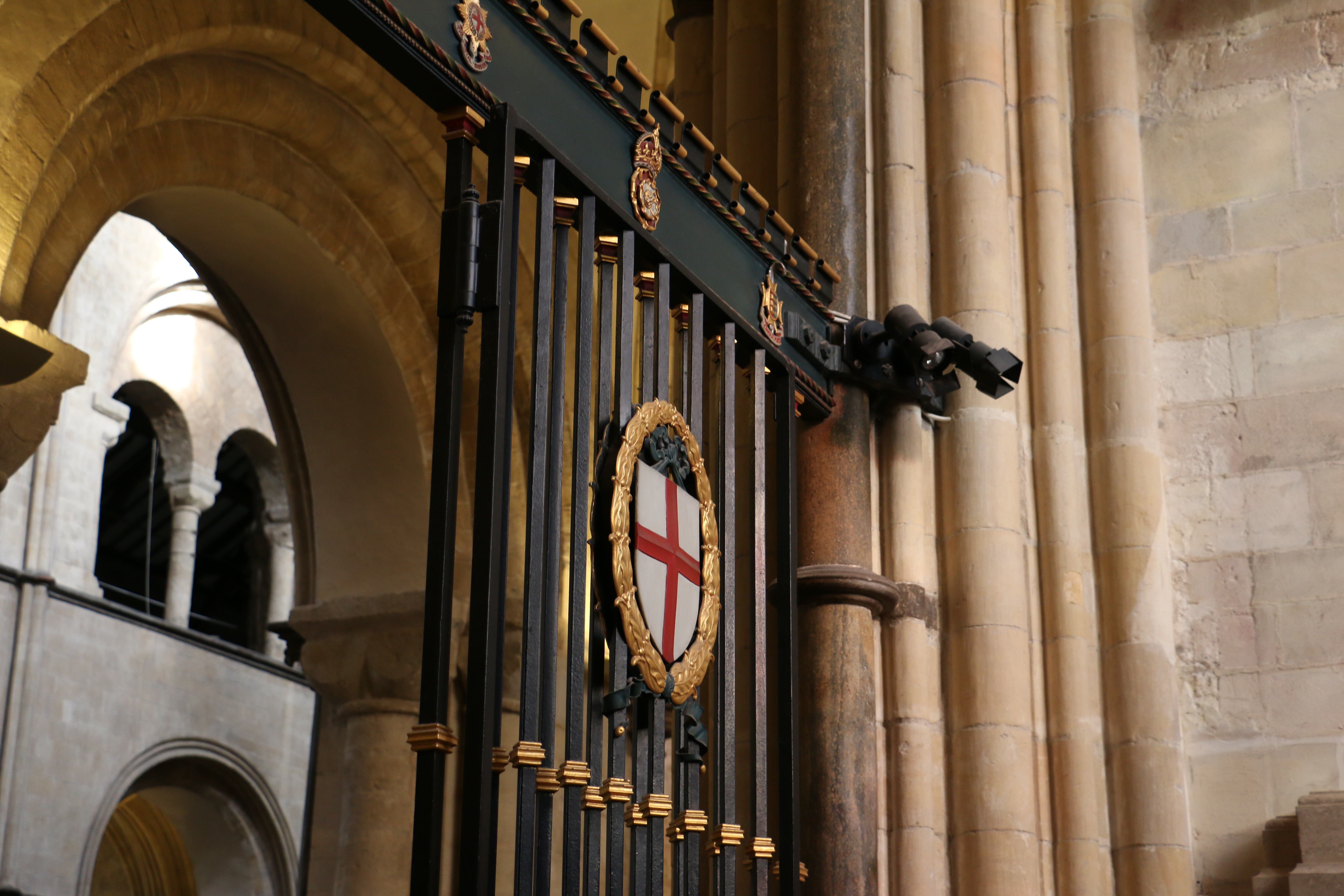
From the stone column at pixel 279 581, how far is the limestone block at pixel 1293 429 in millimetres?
12886

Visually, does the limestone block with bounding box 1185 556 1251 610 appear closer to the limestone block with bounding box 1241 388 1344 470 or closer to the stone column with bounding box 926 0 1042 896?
the limestone block with bounding box 1241 388 1344 470

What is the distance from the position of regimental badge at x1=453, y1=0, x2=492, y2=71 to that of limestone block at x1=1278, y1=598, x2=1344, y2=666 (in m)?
3.27

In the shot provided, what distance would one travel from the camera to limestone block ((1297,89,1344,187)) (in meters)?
5.55

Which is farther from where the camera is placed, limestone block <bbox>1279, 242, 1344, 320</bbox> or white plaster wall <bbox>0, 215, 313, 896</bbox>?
white plaster wall <bbox>0, 215, 313, 896</bbox>

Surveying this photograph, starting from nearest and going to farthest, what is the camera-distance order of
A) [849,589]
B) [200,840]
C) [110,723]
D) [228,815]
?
[849,589]
[110,723]
[228,815]
[200,840]

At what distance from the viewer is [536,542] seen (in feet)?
10.1

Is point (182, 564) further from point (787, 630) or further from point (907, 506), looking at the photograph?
point (787, 630)

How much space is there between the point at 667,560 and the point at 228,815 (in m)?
13.0

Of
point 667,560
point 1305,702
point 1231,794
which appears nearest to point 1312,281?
point 1305,702

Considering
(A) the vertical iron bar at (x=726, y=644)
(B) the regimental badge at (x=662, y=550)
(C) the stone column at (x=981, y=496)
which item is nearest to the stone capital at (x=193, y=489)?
(C) the stone column at (x=981, y=496)

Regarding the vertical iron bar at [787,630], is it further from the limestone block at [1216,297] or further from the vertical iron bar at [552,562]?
the limestone block at [1216,297]

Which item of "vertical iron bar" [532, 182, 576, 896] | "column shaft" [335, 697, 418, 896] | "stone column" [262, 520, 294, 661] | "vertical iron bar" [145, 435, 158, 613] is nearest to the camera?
"vertical iron bar" [532, 182, 576, 896]

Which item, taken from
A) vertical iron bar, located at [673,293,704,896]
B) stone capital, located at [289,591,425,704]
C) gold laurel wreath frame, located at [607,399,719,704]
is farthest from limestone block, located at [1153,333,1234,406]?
stone capital, located at [289,591,425,704]

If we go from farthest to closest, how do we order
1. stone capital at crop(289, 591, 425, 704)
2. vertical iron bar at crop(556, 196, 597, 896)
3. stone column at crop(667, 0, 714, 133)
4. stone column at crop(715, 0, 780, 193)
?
1. stone capital at crop(289, 591, 425, 704)
2. stone column at crop(667, 0, 714, 133)
3. stone column at crop(715, 0, 780, 193)
4. vertical iron bar at crop(556, 196, 597, 896)
